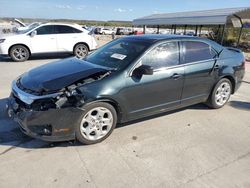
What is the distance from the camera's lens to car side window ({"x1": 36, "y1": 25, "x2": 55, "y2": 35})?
10.0m

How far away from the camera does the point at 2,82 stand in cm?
659

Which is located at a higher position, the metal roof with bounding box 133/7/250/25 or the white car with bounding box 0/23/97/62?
the metal roof with bounding box 133/7/250/25

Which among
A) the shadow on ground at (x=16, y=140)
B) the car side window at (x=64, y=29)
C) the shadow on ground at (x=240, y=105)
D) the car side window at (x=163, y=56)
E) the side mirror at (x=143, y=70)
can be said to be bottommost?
the shadow on ground at (x=240, y=105)

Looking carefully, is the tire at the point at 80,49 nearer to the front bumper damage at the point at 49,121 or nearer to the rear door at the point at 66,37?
the rear door at the point at 66,37

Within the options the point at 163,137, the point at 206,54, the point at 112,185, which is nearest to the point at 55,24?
the point at 206,54

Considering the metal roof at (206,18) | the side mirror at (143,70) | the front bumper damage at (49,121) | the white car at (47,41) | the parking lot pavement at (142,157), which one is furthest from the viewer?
the metal roof at (206,18)

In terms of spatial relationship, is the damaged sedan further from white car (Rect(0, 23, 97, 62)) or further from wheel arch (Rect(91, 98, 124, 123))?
white car (Rect(0, 23, 97, 62))

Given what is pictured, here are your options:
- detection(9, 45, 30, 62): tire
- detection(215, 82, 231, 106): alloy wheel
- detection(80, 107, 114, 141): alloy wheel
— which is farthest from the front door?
detection(9, 45, 30, 62): tire

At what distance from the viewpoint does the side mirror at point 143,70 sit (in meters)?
3.52

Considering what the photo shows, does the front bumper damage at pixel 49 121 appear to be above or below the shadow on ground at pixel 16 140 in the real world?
above

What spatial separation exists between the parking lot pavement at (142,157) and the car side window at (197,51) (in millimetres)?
1166

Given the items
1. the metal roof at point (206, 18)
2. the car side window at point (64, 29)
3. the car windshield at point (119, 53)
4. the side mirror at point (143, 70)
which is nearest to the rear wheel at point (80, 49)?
the car side window at point (64, 29)

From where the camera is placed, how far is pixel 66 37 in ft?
34.4

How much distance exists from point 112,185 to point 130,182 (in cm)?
21
